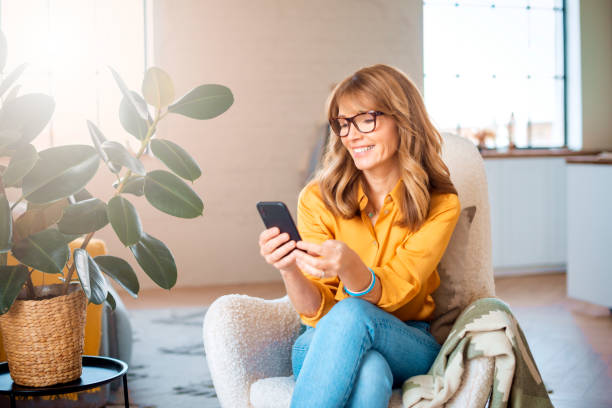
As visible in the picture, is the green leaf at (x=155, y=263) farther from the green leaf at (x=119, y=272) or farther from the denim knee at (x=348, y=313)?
the denim knee at (x=348, y=313)

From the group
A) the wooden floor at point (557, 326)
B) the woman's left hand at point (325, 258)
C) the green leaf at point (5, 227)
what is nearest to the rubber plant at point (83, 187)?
the green leaf at point (5, 227)

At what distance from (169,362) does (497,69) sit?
150 inches

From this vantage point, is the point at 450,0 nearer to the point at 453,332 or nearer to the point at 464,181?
the point at 464,181

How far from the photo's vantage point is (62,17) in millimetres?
4656

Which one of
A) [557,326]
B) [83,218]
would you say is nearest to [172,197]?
[83,218]

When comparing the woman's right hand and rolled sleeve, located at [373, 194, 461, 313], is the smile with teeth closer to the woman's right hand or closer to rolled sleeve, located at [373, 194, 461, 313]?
rolled sleeve, located at [373, 194, 461, 313]

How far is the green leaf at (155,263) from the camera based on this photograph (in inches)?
60.8

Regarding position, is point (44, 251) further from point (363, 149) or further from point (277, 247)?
point (363, 149)

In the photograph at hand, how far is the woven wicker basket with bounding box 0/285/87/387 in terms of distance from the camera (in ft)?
4.89

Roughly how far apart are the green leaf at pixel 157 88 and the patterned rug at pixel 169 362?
135 cm

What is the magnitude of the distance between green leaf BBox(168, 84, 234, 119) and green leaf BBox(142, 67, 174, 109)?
0.15 ft

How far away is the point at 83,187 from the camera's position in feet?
4.76

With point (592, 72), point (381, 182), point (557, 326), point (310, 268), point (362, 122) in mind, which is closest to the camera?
point (310, 268)

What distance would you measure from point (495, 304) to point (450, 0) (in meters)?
4.46
